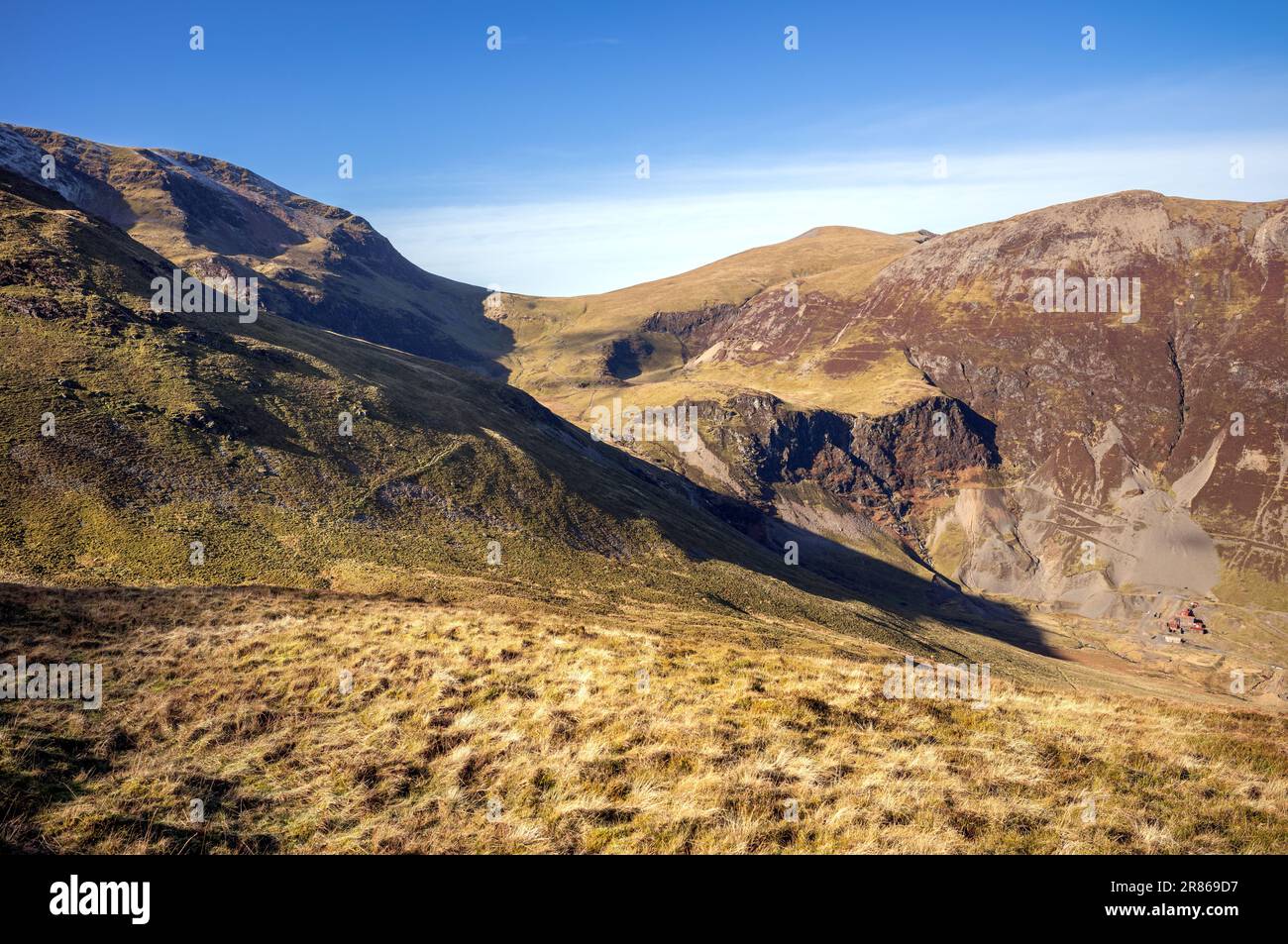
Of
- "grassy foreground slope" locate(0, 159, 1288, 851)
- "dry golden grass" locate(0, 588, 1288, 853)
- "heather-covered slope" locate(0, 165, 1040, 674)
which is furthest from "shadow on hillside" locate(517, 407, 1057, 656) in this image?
"dry golden grass" locate(0, 588, 1288, 853)

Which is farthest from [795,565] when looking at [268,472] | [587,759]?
[587,759]

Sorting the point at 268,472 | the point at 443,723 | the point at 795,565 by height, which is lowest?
the point at 795,565

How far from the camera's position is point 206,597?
3256 centimetres

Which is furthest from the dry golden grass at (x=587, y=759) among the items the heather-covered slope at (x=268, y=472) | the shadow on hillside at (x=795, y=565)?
the shadow on hillside at (x=795, y=565)

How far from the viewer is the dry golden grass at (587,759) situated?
12.2m

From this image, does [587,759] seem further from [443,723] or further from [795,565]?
[795,565]

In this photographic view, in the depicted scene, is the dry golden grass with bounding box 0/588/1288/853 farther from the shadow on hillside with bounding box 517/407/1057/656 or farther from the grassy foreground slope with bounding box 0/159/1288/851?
the shadow on hillside with bounding box 517/407/1057/656

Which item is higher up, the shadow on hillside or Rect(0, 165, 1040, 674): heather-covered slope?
Rect(0, 165, 1040, 674): heather-covered slope

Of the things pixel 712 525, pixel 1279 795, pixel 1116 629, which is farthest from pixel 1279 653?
pixel 1279 795

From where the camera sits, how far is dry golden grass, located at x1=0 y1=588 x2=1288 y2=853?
479 inches

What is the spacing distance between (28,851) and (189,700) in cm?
839

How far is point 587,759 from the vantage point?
14.9 m

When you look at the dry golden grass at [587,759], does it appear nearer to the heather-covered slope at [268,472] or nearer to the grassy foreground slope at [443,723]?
the grassy foreground slope at [443,723]
